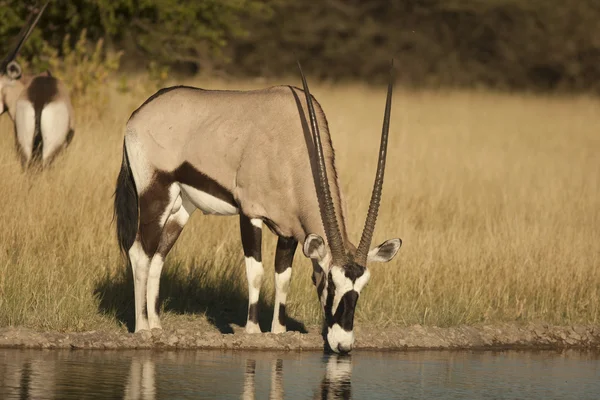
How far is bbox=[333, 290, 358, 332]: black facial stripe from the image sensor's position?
7.23 metres

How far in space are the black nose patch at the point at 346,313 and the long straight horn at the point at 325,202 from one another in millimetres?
292

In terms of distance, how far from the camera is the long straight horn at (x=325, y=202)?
753 cm

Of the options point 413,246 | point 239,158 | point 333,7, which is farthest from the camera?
point 333,7

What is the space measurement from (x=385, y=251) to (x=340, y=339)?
30.9 inches

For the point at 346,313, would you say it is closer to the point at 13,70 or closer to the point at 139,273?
the point at 139,273

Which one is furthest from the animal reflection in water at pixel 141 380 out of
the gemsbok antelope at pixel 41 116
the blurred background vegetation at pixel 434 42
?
the blurred background vegetation at pixel 434 42

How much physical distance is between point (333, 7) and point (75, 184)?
2774cm

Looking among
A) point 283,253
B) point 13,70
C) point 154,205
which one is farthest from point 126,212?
point 13,70

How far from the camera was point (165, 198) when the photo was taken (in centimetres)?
857

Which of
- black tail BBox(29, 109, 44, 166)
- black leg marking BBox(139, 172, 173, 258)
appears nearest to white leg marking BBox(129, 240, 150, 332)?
black leg marking BBox(139, 172, 173, 258)

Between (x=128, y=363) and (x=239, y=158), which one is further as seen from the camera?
(x=239, y=158)

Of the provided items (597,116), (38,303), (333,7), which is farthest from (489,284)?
(333,7)

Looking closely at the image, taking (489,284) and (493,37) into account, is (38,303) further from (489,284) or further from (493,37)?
(493,37)

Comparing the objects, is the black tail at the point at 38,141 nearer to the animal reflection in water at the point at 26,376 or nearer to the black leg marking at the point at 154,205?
the black leg marking at the point at 154,205
